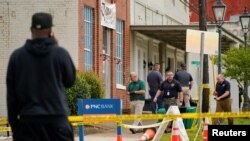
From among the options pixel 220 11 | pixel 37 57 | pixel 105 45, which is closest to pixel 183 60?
pixel 105 45

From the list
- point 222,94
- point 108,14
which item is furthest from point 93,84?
point 108,14

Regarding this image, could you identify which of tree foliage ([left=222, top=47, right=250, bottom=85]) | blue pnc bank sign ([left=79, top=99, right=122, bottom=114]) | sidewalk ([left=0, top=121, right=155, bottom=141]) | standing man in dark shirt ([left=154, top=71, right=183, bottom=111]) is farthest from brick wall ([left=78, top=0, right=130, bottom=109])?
blue pnc bank sign ([left=79, top=99, right=122, bottom=114])

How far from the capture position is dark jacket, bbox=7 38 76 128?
6680 millimetres

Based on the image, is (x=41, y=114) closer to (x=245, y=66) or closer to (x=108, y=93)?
(x=108, y=93)

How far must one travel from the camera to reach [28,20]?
24.0 metres

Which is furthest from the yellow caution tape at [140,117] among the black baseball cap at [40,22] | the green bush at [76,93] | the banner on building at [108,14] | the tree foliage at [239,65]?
the tree foliage at [239,65]

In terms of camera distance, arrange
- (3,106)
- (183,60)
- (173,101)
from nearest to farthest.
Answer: (173,101), (3,106), (183,60)

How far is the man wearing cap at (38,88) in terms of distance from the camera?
668 centimetres

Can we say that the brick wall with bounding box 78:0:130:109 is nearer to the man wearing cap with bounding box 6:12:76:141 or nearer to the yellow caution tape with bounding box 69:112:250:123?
the yellow caution tape with bounding box 69:112:250:123

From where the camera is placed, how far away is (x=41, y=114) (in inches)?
261

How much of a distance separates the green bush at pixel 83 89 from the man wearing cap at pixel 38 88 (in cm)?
1314

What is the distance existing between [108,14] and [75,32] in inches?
141

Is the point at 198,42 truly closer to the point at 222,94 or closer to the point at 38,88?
the point at 222,94

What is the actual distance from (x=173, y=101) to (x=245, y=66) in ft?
38.2
